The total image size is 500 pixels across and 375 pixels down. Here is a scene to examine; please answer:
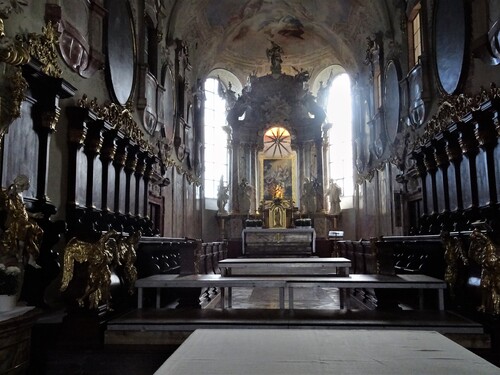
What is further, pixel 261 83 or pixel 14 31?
pixel 261 83

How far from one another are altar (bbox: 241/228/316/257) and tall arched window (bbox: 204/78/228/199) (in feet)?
16.2

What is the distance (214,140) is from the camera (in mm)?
20250

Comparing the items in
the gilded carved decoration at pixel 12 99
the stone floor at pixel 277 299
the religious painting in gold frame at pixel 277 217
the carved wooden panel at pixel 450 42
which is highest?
the carved wooden panel at pixel 450 42

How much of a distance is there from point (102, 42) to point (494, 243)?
714cm

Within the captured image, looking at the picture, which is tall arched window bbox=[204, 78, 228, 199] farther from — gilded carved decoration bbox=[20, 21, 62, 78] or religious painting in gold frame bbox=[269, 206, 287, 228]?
gilded carved decoration bbox=[20, 21, 62, 78]

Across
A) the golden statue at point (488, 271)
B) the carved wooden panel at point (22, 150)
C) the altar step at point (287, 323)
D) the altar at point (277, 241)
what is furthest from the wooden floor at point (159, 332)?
the altar at point (277, 241)

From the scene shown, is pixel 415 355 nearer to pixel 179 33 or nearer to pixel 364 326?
pixel 364 326

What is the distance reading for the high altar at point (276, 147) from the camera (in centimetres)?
1842

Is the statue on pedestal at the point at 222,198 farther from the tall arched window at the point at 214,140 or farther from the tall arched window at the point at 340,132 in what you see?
the tall arched window at the point at 340,132

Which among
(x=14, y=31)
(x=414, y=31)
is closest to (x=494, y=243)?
(x=14, y=31)

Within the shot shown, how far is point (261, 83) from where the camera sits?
19281 millimetres

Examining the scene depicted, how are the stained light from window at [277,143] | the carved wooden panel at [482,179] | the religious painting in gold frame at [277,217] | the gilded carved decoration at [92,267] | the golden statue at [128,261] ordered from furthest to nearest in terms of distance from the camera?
the stained light from window at [277,143] < the religious painting in gold frame at [277,217] < the carved wooden panel at [482,179] < the golden statue at [128,261] < the gilded carved decoration at [92,267]

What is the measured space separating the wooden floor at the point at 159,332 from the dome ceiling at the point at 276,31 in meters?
11.1

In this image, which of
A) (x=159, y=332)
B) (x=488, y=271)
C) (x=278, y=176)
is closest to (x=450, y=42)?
(x=488, y=271)
